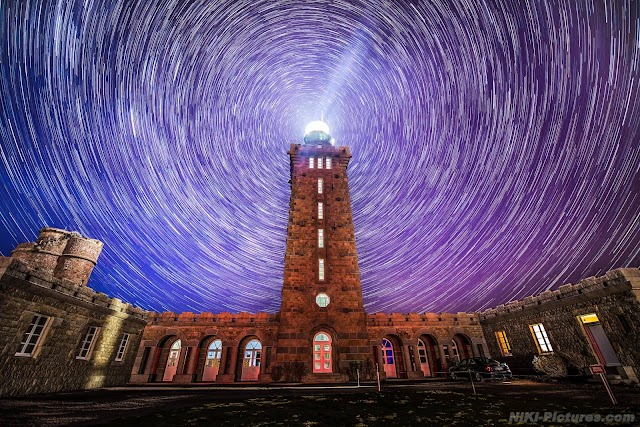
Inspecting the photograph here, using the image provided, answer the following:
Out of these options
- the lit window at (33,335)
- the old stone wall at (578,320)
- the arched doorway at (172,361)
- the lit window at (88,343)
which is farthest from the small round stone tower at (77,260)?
the old stone wall at (578,320)

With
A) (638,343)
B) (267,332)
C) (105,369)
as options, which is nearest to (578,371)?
(638,343)

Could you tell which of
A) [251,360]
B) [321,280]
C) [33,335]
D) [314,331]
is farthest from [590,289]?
[33,335]

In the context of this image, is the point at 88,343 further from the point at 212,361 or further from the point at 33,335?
the point at 212,361

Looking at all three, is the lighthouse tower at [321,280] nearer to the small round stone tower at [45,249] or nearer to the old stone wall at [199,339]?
the old stone wall at [199,339]

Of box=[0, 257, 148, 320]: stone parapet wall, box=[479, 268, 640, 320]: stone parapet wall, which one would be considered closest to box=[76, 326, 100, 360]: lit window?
box=[0, 257, 148, 320]: stone parapet wall

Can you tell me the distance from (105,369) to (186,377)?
5.33 meters

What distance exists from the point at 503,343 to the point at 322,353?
45.7 ft

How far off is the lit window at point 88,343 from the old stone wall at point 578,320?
24780 mm

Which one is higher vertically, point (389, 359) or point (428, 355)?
point (428, 355)

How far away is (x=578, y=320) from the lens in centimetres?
1484

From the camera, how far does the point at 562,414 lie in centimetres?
550

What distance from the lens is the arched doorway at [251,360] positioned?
20.1 meters

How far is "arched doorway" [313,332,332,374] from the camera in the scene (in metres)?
17.0

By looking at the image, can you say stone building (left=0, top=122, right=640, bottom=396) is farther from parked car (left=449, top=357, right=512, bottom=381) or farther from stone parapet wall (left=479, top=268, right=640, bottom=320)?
parked car (left=449, top=357, right=512, bottom=381)
